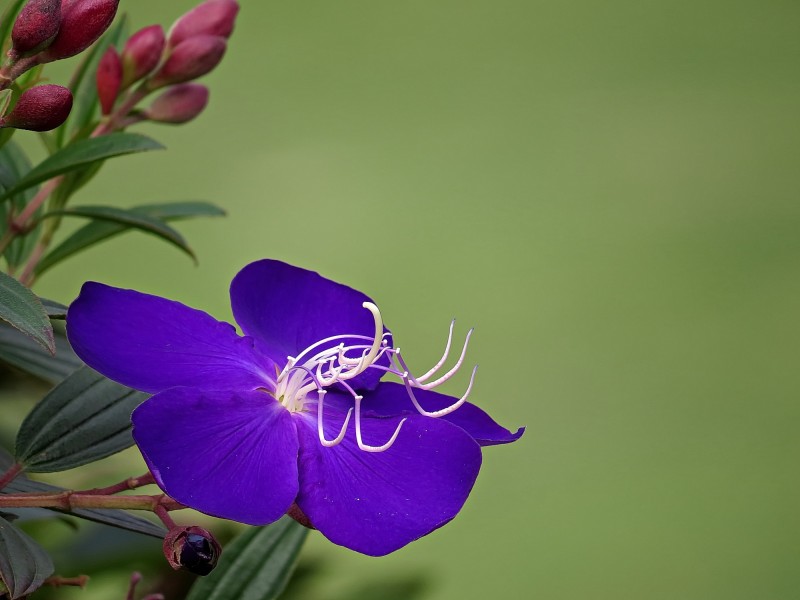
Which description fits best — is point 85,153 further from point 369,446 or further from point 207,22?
point 369,446

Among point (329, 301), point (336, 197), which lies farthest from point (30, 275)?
point (336, 197)

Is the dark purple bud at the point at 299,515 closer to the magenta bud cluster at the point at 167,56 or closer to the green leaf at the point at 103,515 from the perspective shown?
the green leaf at the point at 103,515

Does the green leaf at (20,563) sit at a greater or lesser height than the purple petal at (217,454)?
lesser

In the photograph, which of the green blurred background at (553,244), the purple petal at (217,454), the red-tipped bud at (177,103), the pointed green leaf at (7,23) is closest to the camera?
the purple petal at (217,454)

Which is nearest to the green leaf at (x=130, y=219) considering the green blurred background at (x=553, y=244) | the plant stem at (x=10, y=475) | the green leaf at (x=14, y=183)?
the green leaf at (x=14, y=183)

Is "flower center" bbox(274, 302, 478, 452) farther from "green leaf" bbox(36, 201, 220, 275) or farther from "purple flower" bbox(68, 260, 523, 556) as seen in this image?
"green leaf" bbox(36, 201, 220, 275)

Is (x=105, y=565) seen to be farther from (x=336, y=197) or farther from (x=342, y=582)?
(x=336, y=197)
